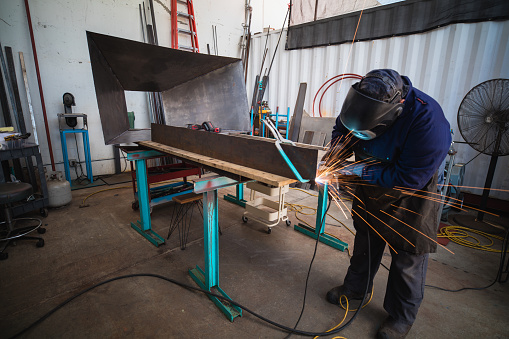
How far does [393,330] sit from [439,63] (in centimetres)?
419

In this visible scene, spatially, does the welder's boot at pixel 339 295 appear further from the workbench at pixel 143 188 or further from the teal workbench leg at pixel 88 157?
the teal workbench leg at pixel 88 157

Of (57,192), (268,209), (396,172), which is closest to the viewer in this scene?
(396,172)

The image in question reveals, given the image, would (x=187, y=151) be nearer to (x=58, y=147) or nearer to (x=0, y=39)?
(x=58, y=147)

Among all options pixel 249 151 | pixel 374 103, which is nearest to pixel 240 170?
pixel 249 151

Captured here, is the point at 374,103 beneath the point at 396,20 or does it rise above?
beneath

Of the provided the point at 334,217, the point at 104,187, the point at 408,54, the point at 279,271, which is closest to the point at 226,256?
the point at 279,271

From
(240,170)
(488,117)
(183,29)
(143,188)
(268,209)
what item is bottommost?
(268,209)

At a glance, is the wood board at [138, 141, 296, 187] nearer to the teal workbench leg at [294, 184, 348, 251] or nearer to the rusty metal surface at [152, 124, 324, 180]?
the rusty metal surface at [152, 124, 324, 180]

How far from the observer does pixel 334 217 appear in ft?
12.2

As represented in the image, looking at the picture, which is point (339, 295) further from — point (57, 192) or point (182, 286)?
point (57, 192)

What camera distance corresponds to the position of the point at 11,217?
9.50 feet

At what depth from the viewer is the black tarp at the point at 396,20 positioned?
3.54m

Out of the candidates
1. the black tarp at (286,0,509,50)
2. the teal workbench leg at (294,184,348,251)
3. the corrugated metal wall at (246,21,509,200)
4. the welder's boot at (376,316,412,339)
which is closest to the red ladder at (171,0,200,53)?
the black tarp at (286,0,509,50)

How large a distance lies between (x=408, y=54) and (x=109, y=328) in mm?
5489
